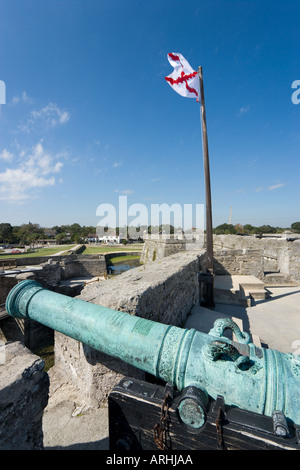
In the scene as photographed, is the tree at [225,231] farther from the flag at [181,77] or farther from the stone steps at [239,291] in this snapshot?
the flag at [181,77]

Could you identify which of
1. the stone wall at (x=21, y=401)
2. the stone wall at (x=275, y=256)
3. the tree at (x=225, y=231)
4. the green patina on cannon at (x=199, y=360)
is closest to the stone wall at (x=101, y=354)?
the green patina on cannon at (x=199, y=360)

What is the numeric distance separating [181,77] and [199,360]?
6.83 meters

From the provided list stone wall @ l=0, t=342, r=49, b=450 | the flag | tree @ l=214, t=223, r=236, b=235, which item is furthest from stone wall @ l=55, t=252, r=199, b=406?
tree @ l=214, t=223, r=236, b=235

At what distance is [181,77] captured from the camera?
581 centimetres

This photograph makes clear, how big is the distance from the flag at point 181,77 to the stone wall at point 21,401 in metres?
6.79

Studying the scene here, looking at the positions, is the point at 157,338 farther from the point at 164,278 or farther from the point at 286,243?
the point at 286,243

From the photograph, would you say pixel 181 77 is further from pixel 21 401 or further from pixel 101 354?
pixel 21 401

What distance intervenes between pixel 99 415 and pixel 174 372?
52.9 inches

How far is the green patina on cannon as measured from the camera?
3.59 ft

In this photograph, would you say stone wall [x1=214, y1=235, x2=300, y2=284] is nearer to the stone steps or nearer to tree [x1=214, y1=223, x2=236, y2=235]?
the stone steps

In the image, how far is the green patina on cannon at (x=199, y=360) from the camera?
1094 millimetres

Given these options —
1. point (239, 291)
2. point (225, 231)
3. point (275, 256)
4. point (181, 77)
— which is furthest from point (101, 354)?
point (225, 231)

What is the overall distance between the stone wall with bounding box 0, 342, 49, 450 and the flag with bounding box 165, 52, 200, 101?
6790 millimetres
